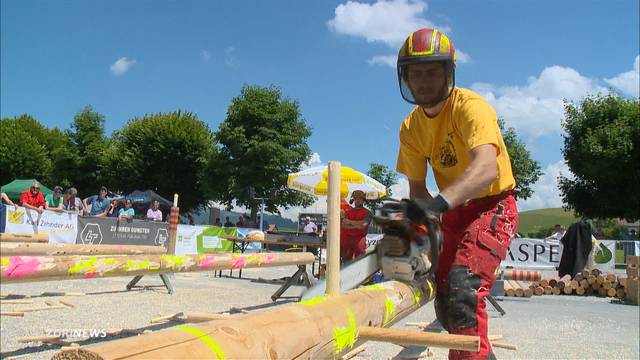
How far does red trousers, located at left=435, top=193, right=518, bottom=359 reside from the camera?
2156mm

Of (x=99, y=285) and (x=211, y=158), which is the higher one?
(x=211, y=158)

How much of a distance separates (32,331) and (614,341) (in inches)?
236

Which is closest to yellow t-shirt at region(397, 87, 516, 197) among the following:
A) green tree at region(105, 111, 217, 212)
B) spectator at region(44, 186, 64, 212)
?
spectator at region(44, 186, 64, 212)

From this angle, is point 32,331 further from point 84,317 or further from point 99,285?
point 99,285

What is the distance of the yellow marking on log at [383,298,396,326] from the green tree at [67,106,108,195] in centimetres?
3628

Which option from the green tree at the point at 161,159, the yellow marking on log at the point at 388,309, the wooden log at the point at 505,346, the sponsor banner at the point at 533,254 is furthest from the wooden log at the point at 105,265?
the green tree at the point at 161,159

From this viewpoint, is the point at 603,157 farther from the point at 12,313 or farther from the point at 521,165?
the point at 12,313

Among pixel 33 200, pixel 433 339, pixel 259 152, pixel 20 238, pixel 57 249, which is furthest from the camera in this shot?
pixel 259 152

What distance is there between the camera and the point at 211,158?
Answer: 32.3 metres

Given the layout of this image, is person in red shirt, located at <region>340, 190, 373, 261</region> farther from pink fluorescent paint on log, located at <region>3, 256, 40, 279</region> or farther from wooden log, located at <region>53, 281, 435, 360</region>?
wooden log, located at <region>53, 281, 435, 360</region>

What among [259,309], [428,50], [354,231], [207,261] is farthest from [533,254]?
[428,50]

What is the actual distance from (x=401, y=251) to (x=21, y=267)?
2.46 meters

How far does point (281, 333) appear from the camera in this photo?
1.37 metres

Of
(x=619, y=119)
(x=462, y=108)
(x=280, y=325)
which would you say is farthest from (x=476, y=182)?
(x=619, y=119)
